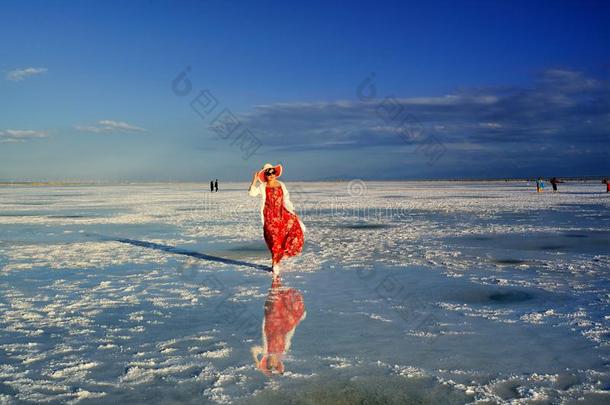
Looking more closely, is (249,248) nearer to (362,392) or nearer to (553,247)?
(553,247)

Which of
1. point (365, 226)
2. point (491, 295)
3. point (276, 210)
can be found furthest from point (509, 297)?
point (365, 226)

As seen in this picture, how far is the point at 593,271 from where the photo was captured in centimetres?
886

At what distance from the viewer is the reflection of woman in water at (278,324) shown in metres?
4.59

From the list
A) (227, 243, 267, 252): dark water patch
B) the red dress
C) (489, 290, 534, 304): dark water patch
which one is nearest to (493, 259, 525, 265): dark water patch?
(489, 290, 534, 304): dark water patch

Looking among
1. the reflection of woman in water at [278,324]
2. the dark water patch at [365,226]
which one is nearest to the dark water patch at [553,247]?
the dark water patch at [365,226]

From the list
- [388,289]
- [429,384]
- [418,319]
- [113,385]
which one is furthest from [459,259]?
[113,385]

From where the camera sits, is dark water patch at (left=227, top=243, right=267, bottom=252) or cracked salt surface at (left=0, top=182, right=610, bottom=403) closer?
cracked salt surface at (left=0, top=182, right=610, bottom=403)

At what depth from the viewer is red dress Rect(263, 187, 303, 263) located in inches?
363

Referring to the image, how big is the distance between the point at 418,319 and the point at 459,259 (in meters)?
4.68

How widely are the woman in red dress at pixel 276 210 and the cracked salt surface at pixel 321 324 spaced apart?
1.71 feet

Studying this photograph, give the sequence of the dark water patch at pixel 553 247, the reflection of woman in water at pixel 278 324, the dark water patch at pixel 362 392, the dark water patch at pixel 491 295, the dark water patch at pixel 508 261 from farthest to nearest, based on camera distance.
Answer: the dark water patch at pixel 553 247 → the dark water patch at pixel 508 261 → the dark water patch at pixel 491 295 → the reflection of woman in water at pixel 278 324 → the dark water patch at pixel 362 392

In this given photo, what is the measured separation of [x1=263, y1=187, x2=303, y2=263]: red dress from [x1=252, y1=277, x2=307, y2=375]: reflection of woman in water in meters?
1.26

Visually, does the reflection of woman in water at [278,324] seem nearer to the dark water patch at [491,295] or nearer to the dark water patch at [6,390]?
the dark water patch at [6,390]

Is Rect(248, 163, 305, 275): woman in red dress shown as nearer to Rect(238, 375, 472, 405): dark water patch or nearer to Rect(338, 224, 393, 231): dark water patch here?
Rect(238, 375, 472, 405): dark water patch
